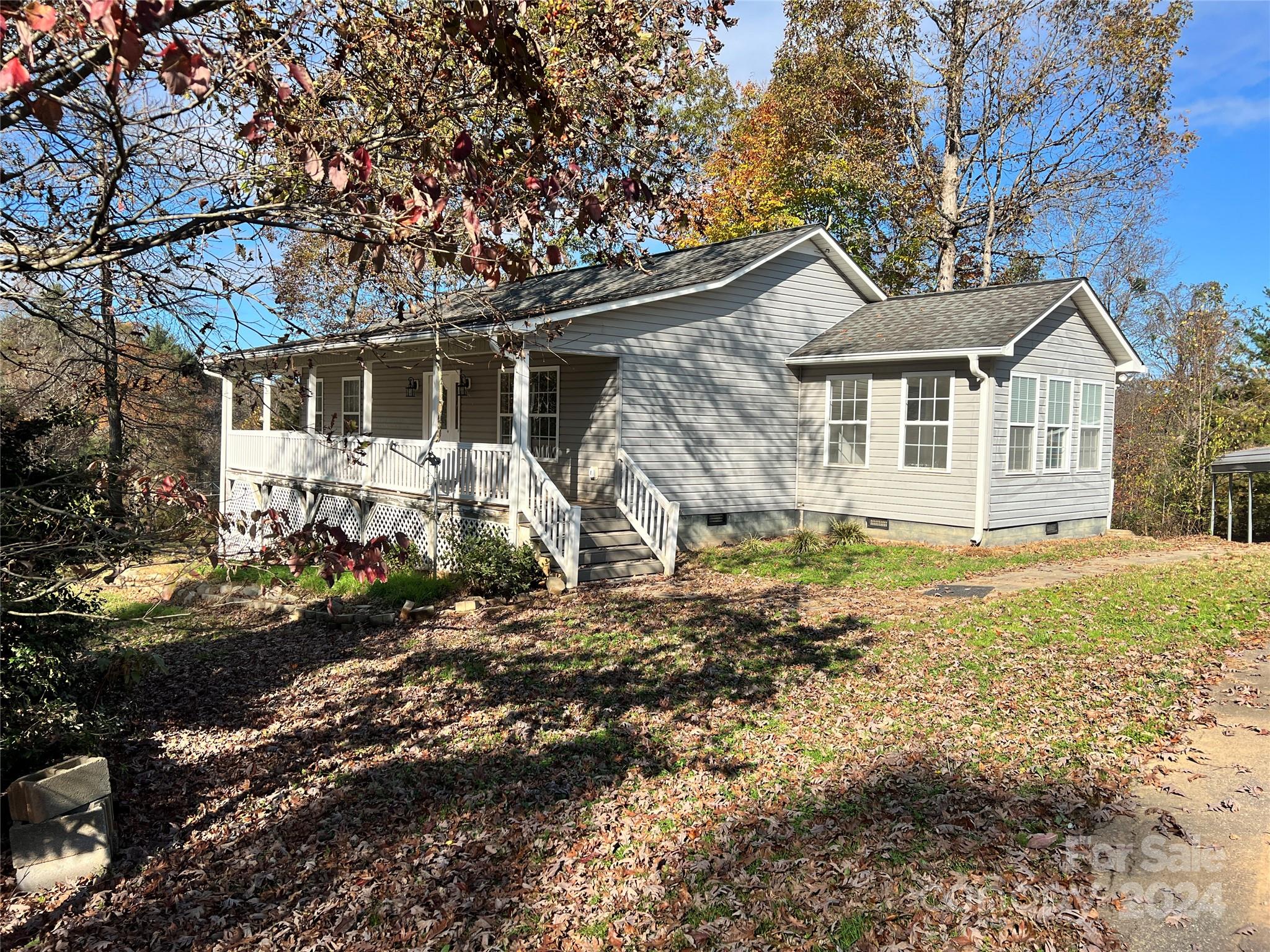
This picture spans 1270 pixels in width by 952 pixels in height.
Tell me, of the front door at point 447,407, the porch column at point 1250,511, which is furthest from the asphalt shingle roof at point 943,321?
the front door at point 447,407

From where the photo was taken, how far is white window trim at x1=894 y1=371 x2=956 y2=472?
14516 mm

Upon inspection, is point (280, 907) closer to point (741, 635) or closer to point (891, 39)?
point (741, 635)

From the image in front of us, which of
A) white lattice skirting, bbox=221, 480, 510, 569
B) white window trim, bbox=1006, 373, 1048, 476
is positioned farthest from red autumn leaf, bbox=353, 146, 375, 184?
white window trim, bbox=1006, 373, 1048, 476

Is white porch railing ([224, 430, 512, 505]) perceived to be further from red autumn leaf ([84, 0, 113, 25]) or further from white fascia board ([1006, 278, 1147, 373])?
white fascia board ([1006, 278, 1147, 373])

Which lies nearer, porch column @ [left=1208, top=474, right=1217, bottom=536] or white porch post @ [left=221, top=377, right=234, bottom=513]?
porch column @ [left=1208, top=474, right=1217, bottom=536]

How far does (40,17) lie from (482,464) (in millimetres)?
10963

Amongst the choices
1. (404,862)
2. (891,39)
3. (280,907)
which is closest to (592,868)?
(404,862)

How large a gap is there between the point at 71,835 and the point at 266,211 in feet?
11.6

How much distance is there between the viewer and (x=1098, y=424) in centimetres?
1700

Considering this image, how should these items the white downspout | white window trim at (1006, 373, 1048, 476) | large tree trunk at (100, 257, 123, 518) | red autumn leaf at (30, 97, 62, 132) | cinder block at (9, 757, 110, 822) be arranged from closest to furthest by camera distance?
1. red autumn leaf at (30, 97, 62, 132)
2. large tree trunk at (100, 257, 123, 518)
3. cinder block at (9, 757, 110, 822)
4. the white downspout
5. white window trim at (1006, 373, 1048, 476)

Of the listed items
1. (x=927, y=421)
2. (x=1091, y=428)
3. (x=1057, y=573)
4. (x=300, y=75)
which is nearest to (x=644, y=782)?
(x=300, y=75)

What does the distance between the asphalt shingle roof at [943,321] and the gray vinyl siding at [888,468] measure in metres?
0.42

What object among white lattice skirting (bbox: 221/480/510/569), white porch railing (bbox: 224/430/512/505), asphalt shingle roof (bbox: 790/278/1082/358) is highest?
asphalt shingle roof (bbox: 790/278/1082/358)

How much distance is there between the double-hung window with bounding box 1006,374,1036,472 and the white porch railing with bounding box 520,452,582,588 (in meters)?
7.76
